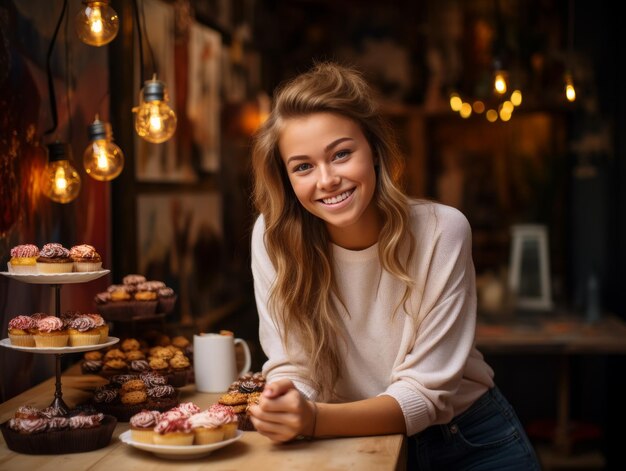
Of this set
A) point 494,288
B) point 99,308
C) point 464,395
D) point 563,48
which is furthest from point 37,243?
point 563,48

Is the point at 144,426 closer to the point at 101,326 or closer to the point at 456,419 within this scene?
the point at 101,326

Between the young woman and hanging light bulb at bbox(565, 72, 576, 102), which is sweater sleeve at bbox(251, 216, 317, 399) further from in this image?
hanging light bulb at bbox(565, 72, 576, 102)

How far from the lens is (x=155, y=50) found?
411 cm

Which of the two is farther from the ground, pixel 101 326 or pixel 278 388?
pixel 101 326

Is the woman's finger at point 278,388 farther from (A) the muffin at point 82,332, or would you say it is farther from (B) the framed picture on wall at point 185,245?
(B) the framed picture on wall at point 185,245

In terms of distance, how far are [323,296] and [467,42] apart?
5055mm

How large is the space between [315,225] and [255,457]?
719mm

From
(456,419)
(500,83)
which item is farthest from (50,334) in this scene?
(500,83)

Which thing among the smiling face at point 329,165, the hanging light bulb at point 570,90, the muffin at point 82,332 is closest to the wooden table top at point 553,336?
the hanging light bulb at point 570,90

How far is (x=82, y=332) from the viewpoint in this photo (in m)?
2.13

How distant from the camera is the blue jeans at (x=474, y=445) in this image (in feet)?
7.86

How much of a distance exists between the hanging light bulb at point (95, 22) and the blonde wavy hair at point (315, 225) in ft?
1.94

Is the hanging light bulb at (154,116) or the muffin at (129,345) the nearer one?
the muffin at (129,345)

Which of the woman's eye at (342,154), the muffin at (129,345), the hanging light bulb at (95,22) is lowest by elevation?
the muffin at (129,345)
